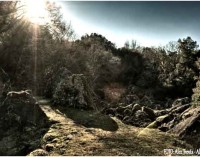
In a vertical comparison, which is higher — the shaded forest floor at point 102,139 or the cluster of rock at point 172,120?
the cluster of rock at point 172,120

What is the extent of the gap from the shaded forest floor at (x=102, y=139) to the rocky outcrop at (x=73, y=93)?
3643 mm

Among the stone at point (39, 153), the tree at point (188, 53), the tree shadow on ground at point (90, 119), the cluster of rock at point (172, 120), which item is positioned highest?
the tree at point (188, 53)

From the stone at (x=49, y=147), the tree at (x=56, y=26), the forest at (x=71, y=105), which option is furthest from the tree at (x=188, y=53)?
the stone at (x=49, y=147)

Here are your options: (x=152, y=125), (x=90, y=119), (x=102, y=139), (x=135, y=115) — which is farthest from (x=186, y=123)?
(x=90, y=119)

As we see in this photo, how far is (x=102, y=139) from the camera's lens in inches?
454

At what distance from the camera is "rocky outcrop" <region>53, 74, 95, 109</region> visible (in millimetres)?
19250

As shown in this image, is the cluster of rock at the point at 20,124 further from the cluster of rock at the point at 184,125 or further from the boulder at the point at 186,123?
the boulder at the point at 186,123

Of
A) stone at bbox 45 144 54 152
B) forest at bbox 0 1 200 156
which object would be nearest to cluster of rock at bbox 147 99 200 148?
forest at bbox 0 1 200 156

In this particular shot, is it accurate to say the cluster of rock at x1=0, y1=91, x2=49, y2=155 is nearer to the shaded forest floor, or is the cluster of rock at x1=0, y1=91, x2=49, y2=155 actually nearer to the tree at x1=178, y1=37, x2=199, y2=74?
the shaded forest floor

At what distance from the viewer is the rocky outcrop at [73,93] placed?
19.2 meters

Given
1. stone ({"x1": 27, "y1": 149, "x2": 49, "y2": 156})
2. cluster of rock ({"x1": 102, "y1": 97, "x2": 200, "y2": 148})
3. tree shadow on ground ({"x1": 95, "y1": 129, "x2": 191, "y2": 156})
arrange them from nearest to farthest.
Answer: stone ({"x1": 27, "y1": 149, "x2": 49, "y2": 156}) < tree shadow on ground ({"x1": 95, "y1": 129, "x2": 191, "y2": 156}) < cluster of rock ({"x1": 102, "y1": 97, "x2": 200, "y2": 148})

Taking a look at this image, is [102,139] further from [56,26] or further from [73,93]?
[56,26]

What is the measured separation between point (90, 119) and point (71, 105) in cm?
375

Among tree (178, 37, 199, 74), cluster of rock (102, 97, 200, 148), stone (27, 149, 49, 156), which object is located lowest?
stone (27, 149, 49, 156)
